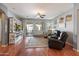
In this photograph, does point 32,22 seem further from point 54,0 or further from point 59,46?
point 54,0

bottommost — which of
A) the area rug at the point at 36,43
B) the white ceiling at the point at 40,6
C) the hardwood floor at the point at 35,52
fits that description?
the hardwood floor at the point at 35,52

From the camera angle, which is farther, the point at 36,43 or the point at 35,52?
the point at 36,43

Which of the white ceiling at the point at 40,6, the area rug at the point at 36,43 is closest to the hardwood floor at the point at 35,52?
the area rug at the point at 36,43

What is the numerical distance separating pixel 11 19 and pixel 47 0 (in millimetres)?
5033

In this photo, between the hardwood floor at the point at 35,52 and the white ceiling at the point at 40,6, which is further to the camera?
the white ceiling at the point at 40,6

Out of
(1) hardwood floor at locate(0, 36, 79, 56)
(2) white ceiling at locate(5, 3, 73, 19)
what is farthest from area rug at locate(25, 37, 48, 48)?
(2) white ceiling at locate(5, 3, 73, 19)

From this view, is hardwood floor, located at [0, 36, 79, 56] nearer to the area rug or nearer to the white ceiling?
the area rug

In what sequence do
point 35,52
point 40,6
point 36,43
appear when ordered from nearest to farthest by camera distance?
point 35,52 < point 40,6 < point 36,43

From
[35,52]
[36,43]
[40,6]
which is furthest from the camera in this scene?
[36,43]

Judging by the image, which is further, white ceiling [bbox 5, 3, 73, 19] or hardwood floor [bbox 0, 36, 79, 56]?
white ceiling [bbox 5, 3, 73, 19]

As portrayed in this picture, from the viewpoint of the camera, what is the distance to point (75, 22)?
17.1ft

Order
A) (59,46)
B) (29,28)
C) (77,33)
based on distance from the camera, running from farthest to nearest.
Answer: (29,28) < (59,46) < (77,33)

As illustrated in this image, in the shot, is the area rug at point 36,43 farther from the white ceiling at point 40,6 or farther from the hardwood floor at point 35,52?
the white ceiling at point 40,6

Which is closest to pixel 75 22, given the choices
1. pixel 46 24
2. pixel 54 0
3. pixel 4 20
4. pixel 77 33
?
pixel 77 33
